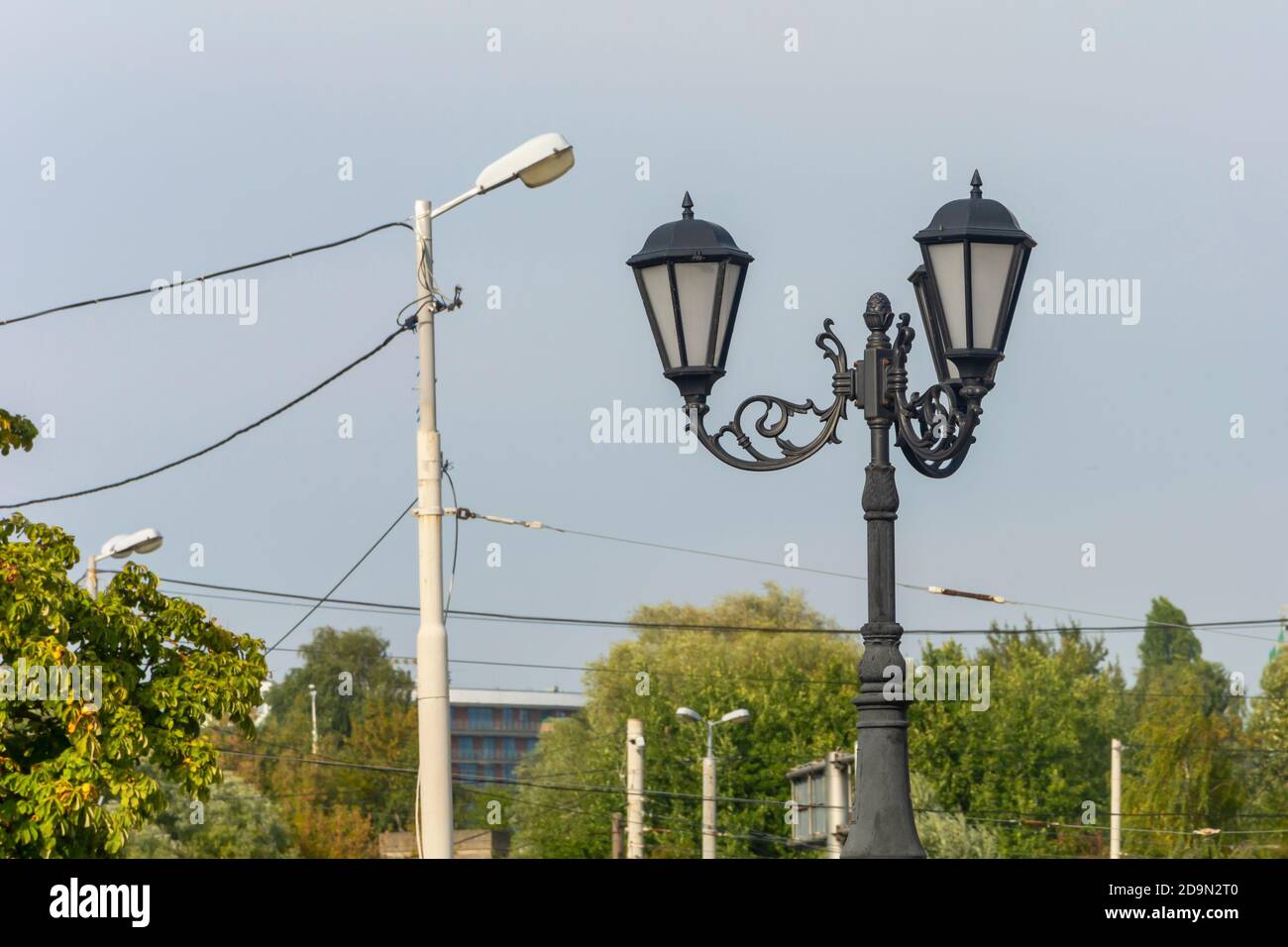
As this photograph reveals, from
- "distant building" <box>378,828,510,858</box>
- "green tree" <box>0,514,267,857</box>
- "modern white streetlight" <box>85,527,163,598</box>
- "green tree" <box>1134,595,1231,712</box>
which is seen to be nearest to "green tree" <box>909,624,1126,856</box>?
"green tree" <box>1134,595,1231,712</box>

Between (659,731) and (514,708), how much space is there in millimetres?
117621

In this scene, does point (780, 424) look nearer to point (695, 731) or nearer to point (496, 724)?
point (695, 731)

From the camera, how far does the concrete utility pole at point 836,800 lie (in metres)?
39.9

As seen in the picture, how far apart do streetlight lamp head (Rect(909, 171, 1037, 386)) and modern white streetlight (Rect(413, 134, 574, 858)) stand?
201 inches

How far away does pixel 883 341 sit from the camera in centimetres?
833

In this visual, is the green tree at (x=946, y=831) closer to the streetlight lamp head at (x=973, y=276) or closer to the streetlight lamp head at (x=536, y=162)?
the streetlight lamp head at (x=536, y=162)

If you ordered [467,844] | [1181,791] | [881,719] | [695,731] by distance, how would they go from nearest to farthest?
[881,719] < [1181,791] < [695,731] < [467,844]

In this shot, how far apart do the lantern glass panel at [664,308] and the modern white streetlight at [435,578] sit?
4576 millimetres

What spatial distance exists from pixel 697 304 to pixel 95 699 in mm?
7150

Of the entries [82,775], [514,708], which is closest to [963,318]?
[82,775]

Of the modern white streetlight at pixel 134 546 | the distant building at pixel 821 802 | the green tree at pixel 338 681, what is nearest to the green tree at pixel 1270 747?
the distant building at pixel 821 802

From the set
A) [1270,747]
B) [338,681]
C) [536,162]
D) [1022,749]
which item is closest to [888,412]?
[536,162]

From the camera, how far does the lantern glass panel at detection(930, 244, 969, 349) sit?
846 cm

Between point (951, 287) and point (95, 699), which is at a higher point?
point (951, 287)
